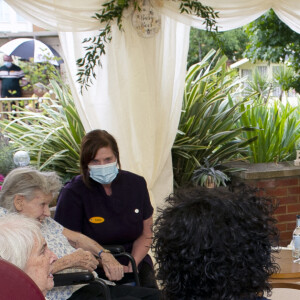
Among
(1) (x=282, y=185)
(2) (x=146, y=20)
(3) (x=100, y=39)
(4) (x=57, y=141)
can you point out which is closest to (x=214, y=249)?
(3) (x=100, y=39)

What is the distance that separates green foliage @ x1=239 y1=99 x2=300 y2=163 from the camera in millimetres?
4820

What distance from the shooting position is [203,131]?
4637mm

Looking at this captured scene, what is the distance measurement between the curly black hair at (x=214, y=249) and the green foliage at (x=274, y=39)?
4546 mm

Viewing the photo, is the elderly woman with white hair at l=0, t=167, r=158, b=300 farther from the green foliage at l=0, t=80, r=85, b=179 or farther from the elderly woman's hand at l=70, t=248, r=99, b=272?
the green foliage at l=0, t=80, r=85, b=179

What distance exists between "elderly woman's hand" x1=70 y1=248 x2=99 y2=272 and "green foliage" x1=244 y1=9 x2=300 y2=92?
3.84 metres

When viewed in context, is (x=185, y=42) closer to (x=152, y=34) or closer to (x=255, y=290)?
(x=152, y=34)

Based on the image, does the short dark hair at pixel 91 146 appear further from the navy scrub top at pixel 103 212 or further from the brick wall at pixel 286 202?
the brick wall at pixel 286 202

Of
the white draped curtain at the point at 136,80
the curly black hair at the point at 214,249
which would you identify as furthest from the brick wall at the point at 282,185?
the curly black hair at the point at 214,249

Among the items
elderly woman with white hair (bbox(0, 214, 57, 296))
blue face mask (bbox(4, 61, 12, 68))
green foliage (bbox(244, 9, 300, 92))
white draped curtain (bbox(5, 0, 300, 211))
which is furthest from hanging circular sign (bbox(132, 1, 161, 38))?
blue face mask (bbox(4, 61, 12, 68))

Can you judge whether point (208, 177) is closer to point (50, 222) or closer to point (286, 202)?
point (286, 202)

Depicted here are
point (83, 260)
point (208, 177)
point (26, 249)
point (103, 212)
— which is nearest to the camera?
point (26, 249)

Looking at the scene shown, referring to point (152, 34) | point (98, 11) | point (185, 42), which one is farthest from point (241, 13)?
point (98, 11)

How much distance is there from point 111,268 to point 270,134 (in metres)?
2.59

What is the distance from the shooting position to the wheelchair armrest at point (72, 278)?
2.38 metres
